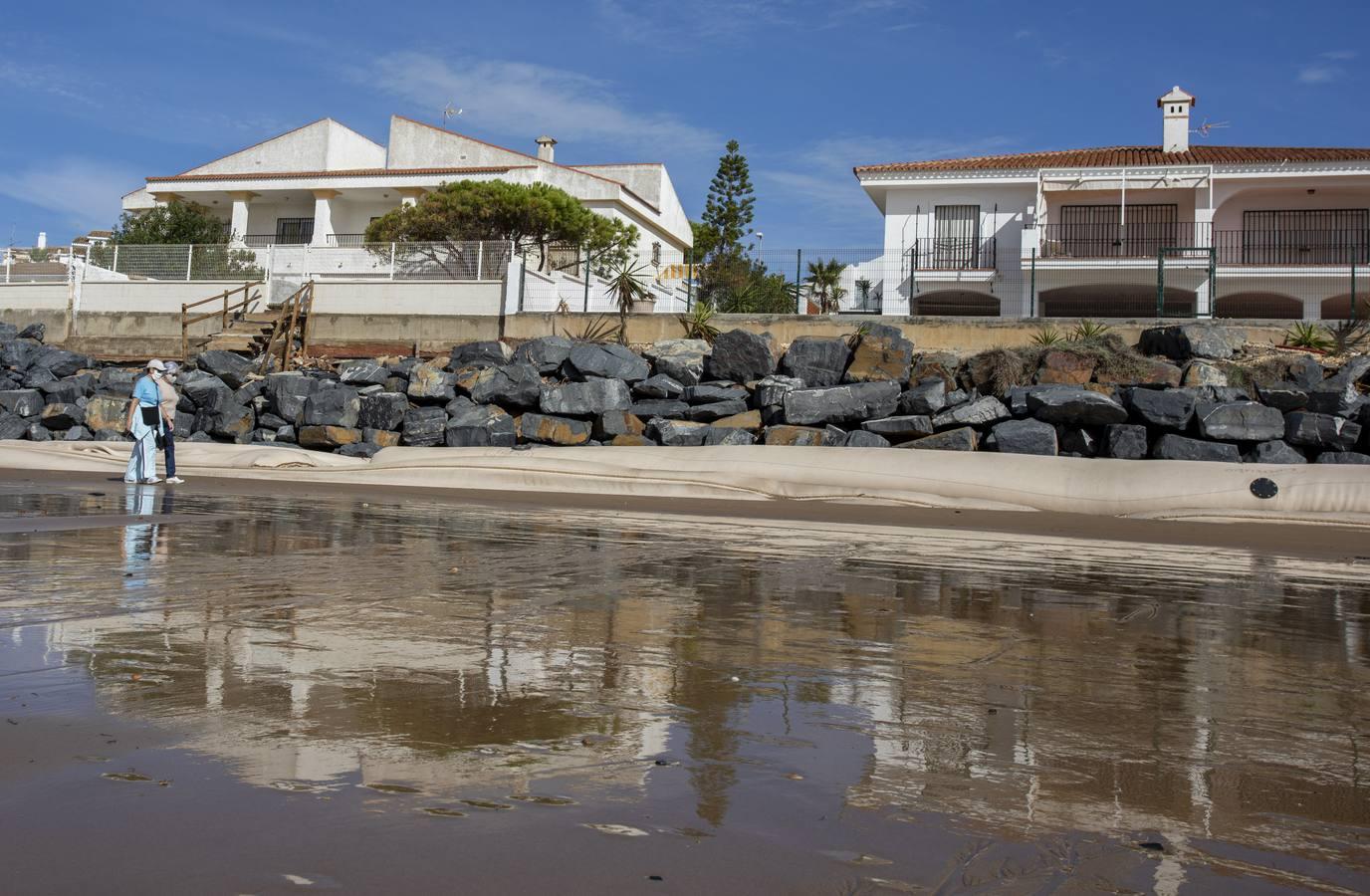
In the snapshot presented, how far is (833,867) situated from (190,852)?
1313mm

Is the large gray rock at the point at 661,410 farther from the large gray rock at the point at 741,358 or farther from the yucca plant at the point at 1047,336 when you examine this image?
the yucca plant at the point at 1047,336

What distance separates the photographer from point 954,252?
110 ft

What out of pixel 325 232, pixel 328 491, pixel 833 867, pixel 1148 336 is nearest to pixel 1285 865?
pixel 833 867

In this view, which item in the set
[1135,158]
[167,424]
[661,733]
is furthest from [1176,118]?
[661,733]

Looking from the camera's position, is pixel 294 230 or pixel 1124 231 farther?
pixel 294 230

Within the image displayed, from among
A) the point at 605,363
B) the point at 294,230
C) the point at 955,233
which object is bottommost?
the point at 605,363

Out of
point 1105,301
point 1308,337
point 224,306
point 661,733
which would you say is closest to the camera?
point 661,733

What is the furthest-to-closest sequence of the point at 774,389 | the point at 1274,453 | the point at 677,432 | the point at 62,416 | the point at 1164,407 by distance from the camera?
the point at 62,416, the point at 774,389, the point at 677,432, the point at 1164,407, the point at 1274,453

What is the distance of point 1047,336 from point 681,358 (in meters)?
7.19

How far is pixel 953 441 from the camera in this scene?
17938mm

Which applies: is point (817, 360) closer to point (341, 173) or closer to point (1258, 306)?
point (1258, 306)

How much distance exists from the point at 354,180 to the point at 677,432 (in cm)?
2725

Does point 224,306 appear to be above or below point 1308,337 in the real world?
above

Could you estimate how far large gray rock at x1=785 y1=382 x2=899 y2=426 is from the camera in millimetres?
19156
